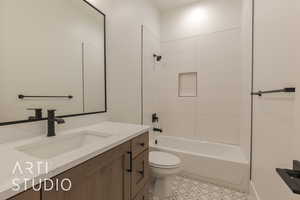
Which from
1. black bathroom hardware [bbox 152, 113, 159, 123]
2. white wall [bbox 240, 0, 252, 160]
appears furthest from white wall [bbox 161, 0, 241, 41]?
black bathroom hardware [bbox 152, 113, 159, 123]

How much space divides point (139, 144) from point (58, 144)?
582mm

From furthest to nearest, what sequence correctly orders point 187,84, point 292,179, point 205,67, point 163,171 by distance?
point 187,84, point 205,67, point 163,171, point 292,179

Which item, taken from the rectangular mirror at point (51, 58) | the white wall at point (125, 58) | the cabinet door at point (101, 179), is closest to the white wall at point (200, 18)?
the white wall at point (125, 58)

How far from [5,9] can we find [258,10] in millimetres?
2025

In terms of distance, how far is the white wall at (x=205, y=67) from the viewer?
2393 millimetres

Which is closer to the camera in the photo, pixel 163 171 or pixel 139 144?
pixel 139 144

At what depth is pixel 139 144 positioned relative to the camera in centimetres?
123

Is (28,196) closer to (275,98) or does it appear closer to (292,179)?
(292,179)

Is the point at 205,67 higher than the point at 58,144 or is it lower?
higher

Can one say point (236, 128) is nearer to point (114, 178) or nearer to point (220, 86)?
point (220, 86)

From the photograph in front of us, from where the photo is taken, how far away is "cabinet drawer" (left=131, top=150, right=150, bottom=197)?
1146 mm

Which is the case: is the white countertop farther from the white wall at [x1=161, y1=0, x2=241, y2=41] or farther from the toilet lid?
the white wall at [x1=161, y1=0, x2=241, y2=41]

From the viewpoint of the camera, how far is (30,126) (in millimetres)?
996

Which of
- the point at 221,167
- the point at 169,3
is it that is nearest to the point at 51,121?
the point at 221,167
